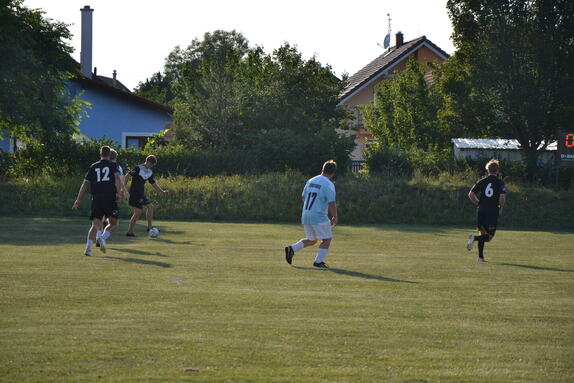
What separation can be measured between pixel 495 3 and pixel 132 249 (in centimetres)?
2241

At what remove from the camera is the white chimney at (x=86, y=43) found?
A: 159 feet

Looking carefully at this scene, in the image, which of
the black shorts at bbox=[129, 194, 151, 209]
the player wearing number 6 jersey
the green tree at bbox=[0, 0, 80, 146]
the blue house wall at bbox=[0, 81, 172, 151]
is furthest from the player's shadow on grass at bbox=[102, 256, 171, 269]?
the blue house wall at bbox=[0, 81, 172, 151]

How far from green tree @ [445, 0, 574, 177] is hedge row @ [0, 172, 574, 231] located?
10.7 feet

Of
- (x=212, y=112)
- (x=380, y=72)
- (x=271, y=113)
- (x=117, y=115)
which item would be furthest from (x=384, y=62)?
(x=212, y=112)

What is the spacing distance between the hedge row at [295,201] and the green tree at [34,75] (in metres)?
2.18

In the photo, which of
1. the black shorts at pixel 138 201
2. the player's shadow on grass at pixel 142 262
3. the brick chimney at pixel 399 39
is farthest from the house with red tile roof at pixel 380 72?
the player's shadow on grass at pixel 142 262

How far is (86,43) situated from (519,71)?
25.8 meters

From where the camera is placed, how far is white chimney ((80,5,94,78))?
48.5m

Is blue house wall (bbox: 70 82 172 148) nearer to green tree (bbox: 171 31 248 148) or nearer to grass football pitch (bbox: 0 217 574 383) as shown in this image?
green tree (bbox: 171 31 248 148)

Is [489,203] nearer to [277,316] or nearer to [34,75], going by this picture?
[277,316]

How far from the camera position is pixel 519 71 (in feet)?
111

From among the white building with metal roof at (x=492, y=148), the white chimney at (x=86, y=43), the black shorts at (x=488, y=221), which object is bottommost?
the black shorts at (x=488, y=221)

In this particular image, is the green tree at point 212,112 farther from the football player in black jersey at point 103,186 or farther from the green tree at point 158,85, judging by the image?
the green tree at point 158,85

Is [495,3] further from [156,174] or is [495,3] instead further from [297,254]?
[297,254]
